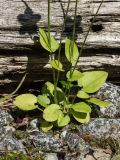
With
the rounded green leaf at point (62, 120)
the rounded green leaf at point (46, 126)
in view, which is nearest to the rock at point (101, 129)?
the rounded green leaf at point (62, 120)

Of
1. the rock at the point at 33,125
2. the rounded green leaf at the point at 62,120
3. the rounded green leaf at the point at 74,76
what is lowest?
the rock at the point at 33,125

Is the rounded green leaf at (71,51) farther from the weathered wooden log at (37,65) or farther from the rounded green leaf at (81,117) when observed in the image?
the rounded green leaf at (81,117)

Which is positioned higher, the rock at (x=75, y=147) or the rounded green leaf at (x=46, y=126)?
the rounded green leaf at (x=46, y=126)

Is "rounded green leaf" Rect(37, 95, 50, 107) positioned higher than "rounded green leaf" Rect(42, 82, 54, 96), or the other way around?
"rounded green leaf" Rect(42, 82, 54, 96)

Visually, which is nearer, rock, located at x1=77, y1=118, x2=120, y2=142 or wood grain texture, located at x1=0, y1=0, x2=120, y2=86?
rock, located at x1=77, y1=118, x2=120, y2=142

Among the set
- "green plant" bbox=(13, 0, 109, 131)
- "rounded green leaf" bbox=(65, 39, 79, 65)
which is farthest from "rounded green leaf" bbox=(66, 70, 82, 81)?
"rounded green leaf" bbox=(65, 39, 79, 65)

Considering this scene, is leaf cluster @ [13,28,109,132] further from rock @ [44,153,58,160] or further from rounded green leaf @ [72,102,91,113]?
rock @ [44,153,58,160]
